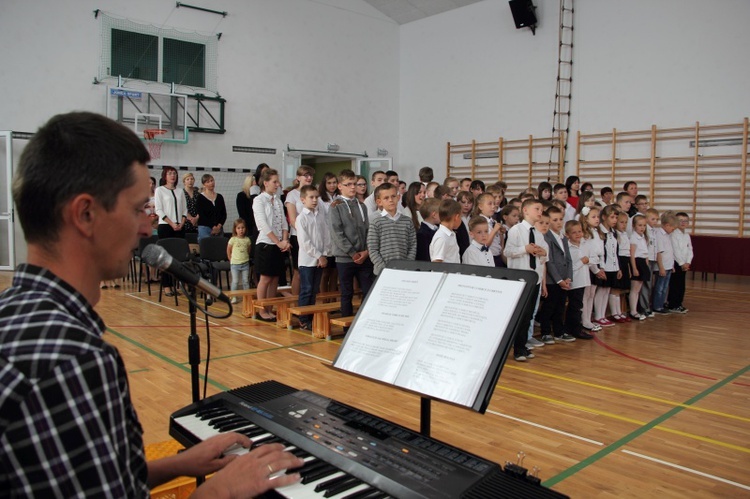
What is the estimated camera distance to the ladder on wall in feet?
39.6

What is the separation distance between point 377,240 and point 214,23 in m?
8.90

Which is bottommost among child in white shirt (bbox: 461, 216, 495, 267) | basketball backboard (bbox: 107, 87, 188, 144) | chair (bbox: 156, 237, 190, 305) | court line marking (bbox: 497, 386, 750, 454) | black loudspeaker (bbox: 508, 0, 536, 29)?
court line marking (bbox: 497, 386, 750, 454)

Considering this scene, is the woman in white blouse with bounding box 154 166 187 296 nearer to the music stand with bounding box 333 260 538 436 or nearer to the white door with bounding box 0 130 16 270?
the white door with bounding box 0 130 16 270

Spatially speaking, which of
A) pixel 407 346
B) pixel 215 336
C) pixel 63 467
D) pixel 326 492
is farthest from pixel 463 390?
pixel 215 336

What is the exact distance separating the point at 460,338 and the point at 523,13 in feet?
40.1

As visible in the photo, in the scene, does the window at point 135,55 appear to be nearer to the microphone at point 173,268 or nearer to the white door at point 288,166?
the white door at point 288,166

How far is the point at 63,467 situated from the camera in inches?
32.7

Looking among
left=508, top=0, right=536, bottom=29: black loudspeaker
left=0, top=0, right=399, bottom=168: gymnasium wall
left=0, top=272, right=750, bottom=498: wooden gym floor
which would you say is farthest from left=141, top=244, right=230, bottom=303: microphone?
left=508, top=0, right=536, bottom=29: black loudspeaker

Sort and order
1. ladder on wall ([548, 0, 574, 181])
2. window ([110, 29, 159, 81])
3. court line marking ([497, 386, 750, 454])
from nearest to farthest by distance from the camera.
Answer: court line marking ([497, 386, 750, 454]) < window ([110, 29, 159, 81]) < ladder on wall ([548, 0, 574, 181])

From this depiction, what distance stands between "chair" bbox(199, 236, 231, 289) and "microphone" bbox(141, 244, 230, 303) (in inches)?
255

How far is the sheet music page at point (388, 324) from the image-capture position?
1790 millimetres

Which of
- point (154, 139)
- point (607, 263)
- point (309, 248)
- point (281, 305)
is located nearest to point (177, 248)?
point (281, 305)

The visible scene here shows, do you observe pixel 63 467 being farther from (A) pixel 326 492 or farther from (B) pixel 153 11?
(B) pixel 153 11

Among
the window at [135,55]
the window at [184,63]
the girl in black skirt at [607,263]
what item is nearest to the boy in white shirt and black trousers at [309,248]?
the girl in black skirt at [607,263]
